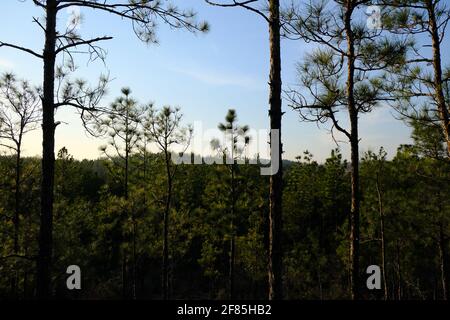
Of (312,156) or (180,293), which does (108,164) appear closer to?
(180,293)

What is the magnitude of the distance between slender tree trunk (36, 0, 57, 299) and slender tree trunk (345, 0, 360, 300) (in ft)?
20.9

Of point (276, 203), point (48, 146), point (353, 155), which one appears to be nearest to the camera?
point (48, 146)

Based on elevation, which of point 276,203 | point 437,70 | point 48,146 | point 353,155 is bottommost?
point 276,203

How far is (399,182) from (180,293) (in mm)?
19264

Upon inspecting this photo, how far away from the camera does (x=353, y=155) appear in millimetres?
9391

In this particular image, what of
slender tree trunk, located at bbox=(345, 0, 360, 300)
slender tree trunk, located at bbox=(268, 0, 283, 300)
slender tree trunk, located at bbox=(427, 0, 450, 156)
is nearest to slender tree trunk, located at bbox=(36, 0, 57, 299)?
slender tree trunk, located at bbox=(268, 0, 283, 300)

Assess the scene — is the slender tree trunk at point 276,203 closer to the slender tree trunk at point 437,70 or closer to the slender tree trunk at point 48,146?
the slender tree trunk at point 48,146

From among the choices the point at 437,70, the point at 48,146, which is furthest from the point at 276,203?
the point at 437,70

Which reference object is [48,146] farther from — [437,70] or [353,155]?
[437,70]

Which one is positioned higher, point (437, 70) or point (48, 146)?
point (437, 70)

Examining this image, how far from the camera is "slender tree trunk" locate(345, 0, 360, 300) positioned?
9297 mm

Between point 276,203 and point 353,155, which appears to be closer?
point 276,203

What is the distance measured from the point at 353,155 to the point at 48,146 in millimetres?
6474
